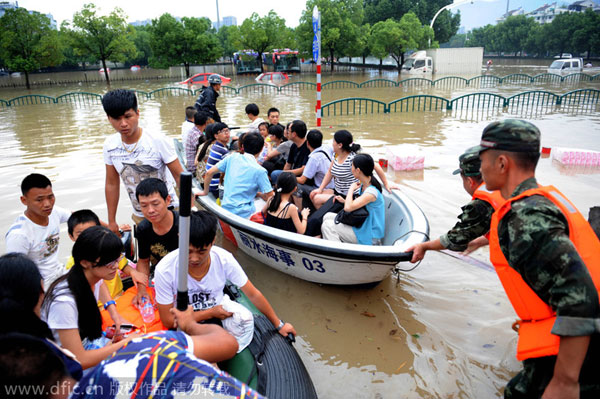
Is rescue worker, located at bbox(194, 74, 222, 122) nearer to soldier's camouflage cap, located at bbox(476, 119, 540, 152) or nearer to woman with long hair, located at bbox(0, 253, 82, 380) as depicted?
woman with long hair, located at bbox(0, 253, 82, 380)

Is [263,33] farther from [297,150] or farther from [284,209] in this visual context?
[284,209]

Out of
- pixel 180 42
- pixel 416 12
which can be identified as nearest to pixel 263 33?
pixel 180 42

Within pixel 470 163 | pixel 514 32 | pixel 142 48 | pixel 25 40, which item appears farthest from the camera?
pixel 514 32

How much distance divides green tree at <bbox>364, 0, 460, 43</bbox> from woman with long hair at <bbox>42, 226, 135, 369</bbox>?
4892 centimetres

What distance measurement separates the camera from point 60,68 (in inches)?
1911

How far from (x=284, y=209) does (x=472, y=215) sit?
2088mm

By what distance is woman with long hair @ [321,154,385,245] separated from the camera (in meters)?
3.89

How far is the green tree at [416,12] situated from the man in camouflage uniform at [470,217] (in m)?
47.8

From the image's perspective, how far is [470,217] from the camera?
7.97 ft

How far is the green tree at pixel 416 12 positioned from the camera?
1732 inches

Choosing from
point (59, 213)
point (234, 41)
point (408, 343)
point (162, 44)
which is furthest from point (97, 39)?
A: point (408, 343)

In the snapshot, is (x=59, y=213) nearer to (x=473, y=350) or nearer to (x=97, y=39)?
(x=473, y=350)

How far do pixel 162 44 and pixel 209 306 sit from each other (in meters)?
36.8

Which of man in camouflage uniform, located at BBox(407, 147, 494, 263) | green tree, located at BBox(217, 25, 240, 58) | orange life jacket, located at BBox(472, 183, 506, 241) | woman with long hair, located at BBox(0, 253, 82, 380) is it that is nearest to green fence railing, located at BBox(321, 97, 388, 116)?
man in camouflage uniform, located at BBox(407, 147, 494, 263)
